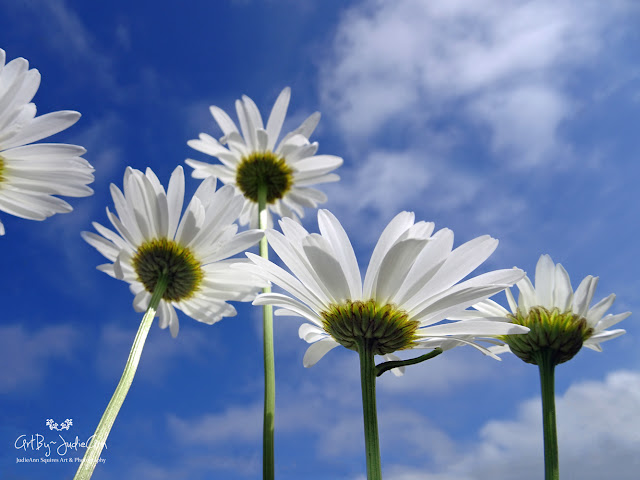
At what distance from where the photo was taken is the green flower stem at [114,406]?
1.32 meters

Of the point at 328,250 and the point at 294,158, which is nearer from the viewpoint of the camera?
the point at 328,250

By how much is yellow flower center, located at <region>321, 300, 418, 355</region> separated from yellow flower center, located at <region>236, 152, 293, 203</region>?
6.46ft

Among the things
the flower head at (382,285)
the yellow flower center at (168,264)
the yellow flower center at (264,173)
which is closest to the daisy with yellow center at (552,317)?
the flower head at (382,285)

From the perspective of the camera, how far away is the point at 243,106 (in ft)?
11.0

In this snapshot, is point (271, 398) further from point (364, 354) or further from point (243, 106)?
point (243, 106)

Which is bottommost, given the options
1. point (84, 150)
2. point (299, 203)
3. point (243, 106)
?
point (84, 150)

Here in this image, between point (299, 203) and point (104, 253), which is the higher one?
point (299, 203)

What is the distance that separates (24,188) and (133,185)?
1.22ft

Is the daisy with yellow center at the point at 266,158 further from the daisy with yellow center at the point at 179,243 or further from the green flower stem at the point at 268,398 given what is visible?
the green flower stem at the point at 268,398

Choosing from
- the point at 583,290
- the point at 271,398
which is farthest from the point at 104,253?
the point at 583,290

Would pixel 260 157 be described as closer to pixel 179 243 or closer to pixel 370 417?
pixel 179 243

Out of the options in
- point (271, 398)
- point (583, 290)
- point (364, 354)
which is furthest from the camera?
point (583, 290)

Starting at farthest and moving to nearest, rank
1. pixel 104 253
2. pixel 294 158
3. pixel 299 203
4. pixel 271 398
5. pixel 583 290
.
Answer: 1. pixel 299 203
2. pixel 294 158
3. pixel 104 253
4. pixel 583 290
5. pixel 271 398

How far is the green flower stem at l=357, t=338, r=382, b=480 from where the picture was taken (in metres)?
1.14
